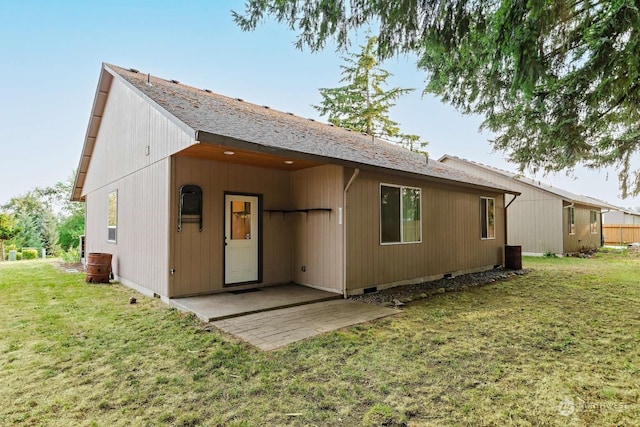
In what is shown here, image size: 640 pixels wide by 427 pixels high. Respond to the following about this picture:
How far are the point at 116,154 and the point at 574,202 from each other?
17037 mm

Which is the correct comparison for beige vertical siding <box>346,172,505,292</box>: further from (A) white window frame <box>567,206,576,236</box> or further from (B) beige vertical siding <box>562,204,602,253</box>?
(A) white window frame <box>567,206,576,236</box>

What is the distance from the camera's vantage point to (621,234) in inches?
882

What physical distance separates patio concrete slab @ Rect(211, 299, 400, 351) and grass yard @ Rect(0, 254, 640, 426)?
0.76 feet

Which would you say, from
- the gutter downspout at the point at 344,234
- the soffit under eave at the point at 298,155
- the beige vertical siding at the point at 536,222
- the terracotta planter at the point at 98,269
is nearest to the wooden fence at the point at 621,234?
the beige vertical siding at the point at 536,222

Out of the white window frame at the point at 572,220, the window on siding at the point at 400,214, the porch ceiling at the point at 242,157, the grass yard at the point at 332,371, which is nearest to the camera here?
the grass yard at the point at 332,371

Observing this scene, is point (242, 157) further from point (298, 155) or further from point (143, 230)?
point (143, 230)

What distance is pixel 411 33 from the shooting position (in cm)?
388

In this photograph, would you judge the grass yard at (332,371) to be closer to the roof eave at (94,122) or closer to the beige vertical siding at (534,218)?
the roof eave at (94,122)

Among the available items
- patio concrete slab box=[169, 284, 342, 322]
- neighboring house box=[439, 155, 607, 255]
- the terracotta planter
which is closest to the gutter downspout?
patio concrete slab box=[169, 284, 342, 322]

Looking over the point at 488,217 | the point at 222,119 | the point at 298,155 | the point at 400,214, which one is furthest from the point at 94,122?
the point at 488,217

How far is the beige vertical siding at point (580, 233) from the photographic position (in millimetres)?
14398

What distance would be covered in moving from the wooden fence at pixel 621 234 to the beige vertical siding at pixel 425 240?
1861 centimetres

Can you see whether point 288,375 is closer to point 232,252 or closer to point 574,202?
point 232,252

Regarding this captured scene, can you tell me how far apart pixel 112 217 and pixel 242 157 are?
15.4ft
